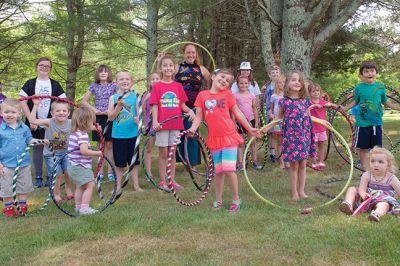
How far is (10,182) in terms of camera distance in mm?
5227

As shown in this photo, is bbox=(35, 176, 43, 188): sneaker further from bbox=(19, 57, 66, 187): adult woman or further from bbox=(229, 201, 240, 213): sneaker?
bbox=(229, 201, 240, 213): sneaker

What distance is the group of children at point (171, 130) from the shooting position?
201 inches

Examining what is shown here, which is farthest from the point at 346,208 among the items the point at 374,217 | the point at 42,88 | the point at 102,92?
the point at 42,88

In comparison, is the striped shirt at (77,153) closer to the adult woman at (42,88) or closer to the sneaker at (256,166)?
the adult woman at (42,88)

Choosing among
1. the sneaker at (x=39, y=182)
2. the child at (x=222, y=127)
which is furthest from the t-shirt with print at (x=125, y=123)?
the sneaker at (x=39, y=182)

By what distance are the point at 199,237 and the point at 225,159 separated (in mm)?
1179

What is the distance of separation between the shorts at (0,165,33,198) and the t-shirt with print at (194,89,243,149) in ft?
7.66

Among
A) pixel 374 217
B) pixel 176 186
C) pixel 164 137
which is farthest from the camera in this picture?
pixel 176 186

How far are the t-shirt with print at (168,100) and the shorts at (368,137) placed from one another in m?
2.89

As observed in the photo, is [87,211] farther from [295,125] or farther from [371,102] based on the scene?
[371,102]

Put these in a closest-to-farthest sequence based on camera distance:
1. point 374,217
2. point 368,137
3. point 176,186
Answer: point 374,217 → point 176,186 → point 368,137

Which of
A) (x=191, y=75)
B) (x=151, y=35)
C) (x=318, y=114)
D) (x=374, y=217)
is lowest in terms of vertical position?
(x=374, y=217)

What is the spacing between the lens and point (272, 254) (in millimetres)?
3730

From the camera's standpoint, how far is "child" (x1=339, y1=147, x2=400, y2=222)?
15.6 feet
